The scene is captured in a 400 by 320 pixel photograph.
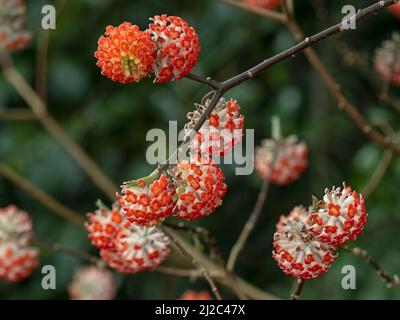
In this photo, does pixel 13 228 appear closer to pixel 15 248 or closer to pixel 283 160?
pixel 15 248

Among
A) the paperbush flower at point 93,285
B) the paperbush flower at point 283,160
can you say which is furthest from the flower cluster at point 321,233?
the paperbush flower at point 93,285

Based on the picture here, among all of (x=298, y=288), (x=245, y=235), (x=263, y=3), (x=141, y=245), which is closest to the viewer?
(x=298, y=288)

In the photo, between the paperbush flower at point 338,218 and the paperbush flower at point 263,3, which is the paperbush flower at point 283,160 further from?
the paperbush flower at point 338,218

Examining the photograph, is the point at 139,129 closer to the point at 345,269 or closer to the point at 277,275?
the point at 277,275

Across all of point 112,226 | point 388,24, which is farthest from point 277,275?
point 112,226

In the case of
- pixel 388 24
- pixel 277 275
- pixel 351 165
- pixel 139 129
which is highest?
pixel 388 24

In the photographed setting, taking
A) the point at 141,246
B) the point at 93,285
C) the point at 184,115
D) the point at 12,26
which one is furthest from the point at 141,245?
the point at 184,115
